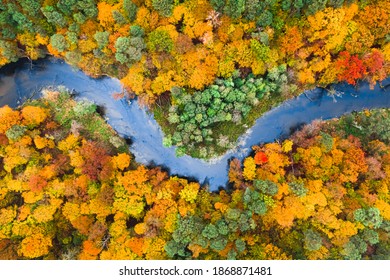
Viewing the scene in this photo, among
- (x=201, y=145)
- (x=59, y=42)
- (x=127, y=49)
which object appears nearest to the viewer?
(x=127, y=49)

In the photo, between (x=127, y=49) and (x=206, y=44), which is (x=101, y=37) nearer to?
(x=127, y=49)

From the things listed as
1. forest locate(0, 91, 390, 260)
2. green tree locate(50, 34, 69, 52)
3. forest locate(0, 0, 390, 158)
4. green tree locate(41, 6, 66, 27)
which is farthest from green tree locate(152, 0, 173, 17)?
forest locate(0, 91, 390, 260)

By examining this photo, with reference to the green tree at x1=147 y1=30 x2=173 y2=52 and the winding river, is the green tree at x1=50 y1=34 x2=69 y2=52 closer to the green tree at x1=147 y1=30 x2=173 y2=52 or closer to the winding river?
the winding river

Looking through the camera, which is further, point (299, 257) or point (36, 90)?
point (36, 90)

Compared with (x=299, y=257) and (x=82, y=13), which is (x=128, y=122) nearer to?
(x=82, y=13)

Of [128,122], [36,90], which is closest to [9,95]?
[36,90]

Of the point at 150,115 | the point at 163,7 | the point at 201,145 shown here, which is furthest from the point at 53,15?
the point at 201,145
